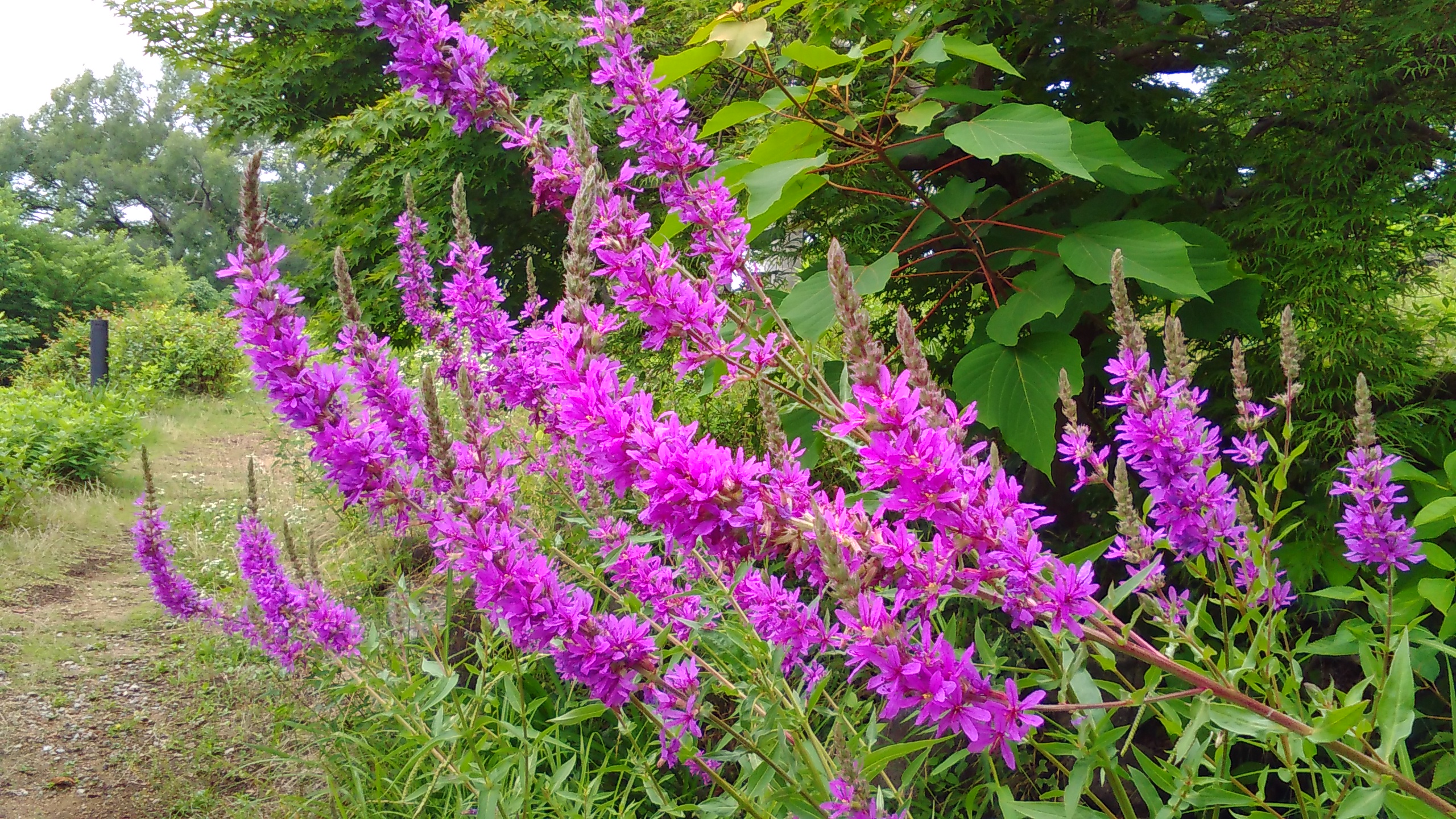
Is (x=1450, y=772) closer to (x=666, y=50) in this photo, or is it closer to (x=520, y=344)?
(x=520, y=344)

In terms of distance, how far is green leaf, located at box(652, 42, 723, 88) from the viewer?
2.07 m

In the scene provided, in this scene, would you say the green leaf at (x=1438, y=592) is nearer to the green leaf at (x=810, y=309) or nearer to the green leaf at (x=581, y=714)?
the green leaf at (x=810, y=309)

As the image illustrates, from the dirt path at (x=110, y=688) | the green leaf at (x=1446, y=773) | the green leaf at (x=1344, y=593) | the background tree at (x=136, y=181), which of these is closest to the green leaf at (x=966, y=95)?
the green leaf at (x=1344, y=593)

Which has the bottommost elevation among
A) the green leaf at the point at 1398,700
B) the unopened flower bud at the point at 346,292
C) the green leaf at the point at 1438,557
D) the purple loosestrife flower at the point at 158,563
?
the purple loosestrife flower at the point at 158,563

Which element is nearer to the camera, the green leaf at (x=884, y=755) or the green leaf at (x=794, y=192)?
the green leaf at (x=884, y=755)

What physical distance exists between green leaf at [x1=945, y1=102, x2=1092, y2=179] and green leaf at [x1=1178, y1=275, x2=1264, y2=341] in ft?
2.66

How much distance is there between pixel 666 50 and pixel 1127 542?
583 centimetres

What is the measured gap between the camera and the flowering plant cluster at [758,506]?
1.05 m

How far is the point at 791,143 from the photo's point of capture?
96.8 inches

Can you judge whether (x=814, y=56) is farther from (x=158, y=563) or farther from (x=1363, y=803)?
(x=158, y=563)

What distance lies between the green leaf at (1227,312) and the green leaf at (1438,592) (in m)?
0.93

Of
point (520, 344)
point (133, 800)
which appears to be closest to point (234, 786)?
point (133, 800)

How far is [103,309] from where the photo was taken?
2817 cm

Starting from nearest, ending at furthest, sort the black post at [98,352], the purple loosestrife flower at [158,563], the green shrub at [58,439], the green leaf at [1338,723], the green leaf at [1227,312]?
the green leaf at [1338,723], the green leaf at [1227,312], the purple loosestrife flower at [158,563], the green shrub at [58,439], the black post at [98,352]
